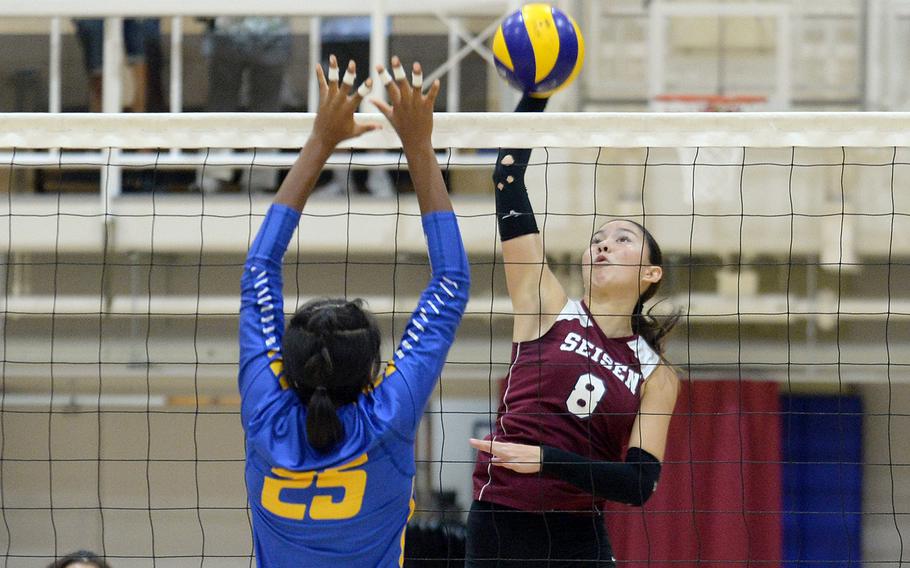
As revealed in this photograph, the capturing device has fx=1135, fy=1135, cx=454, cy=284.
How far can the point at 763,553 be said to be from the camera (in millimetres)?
8500

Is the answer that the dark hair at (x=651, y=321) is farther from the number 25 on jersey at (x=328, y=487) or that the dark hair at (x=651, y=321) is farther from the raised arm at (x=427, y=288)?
the number 25 on jersey at (x=328, y=487)

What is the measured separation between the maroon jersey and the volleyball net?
4.32 meters

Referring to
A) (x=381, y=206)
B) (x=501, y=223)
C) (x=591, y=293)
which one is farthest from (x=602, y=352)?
(x=381, y=206)

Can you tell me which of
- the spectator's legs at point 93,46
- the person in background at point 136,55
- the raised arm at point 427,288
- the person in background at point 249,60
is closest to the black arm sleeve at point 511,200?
the raised arm at point 427,288

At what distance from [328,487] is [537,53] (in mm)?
1513

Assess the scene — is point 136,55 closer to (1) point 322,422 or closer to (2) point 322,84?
(2) point 322,84

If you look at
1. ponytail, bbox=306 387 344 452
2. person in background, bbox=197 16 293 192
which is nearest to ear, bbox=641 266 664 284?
ponytail, bbox=306 387 344 452

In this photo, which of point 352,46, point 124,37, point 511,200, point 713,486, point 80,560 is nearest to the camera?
point 511,200

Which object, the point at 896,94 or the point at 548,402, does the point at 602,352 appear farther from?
the point at 896,94

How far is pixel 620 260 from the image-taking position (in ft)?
10.1

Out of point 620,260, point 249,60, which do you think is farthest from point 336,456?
point 249,60

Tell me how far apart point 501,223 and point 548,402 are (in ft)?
1.60

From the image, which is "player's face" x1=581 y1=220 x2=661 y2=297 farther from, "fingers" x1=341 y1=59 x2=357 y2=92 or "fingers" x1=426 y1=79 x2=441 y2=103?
"fingers" x1=341 y1=59 x2=357 y2=92

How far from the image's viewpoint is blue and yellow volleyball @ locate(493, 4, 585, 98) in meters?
3.09
